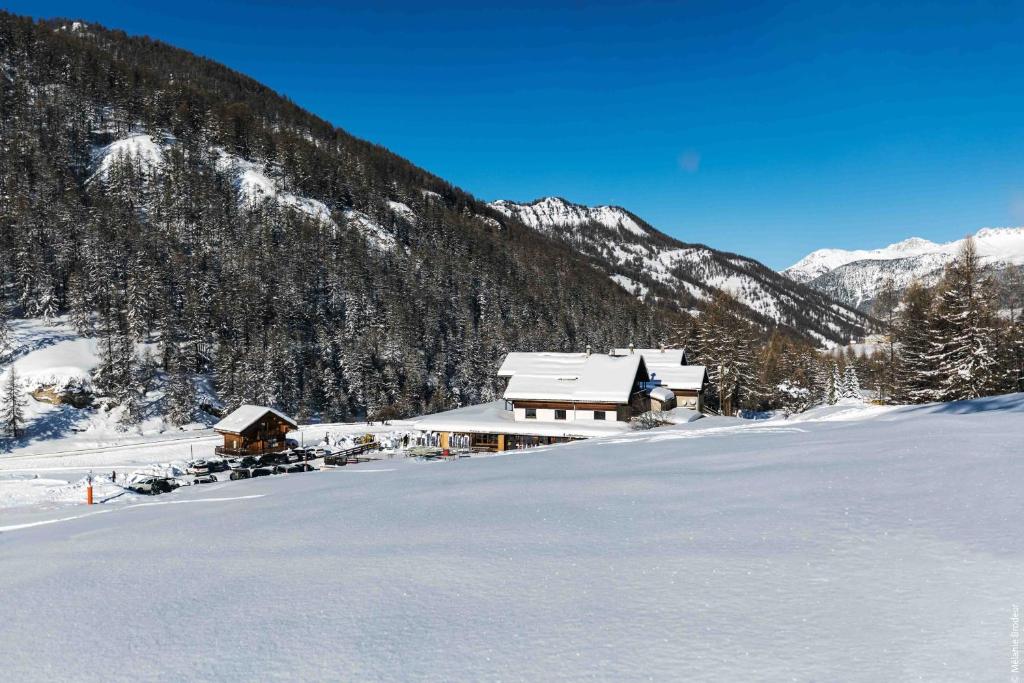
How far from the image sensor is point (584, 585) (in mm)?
4523

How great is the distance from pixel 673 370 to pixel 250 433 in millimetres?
38887

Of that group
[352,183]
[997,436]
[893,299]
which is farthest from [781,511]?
[352,183]

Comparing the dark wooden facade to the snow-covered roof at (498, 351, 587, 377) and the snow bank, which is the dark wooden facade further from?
the snow bank

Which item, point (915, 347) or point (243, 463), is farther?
point (243, 463)

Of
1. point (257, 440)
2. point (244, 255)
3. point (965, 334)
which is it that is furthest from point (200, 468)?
point (244, 255)

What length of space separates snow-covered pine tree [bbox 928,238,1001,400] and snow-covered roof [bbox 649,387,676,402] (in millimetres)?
18743

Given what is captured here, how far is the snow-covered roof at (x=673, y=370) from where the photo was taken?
5159cm

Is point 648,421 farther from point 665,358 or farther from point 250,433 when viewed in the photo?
point 250,433

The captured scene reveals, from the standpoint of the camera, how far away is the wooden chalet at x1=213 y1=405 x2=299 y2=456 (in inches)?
1791

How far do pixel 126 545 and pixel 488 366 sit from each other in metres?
83.8

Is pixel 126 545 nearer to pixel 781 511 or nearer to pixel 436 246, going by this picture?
pixel 781 511

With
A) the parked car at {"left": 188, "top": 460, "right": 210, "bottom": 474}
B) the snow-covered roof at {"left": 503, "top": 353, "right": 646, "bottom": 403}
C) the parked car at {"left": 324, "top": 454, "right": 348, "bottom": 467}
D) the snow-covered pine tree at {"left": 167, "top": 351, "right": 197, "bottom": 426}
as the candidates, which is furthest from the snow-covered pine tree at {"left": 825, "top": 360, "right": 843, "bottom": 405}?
the snow-covered pine tree at {"left": 167, "top": 351, "right": 197, "bottom": 426}

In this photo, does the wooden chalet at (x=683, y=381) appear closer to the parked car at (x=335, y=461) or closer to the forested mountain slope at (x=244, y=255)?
the parked car at (x=335, y=461)

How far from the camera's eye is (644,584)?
173 inches
